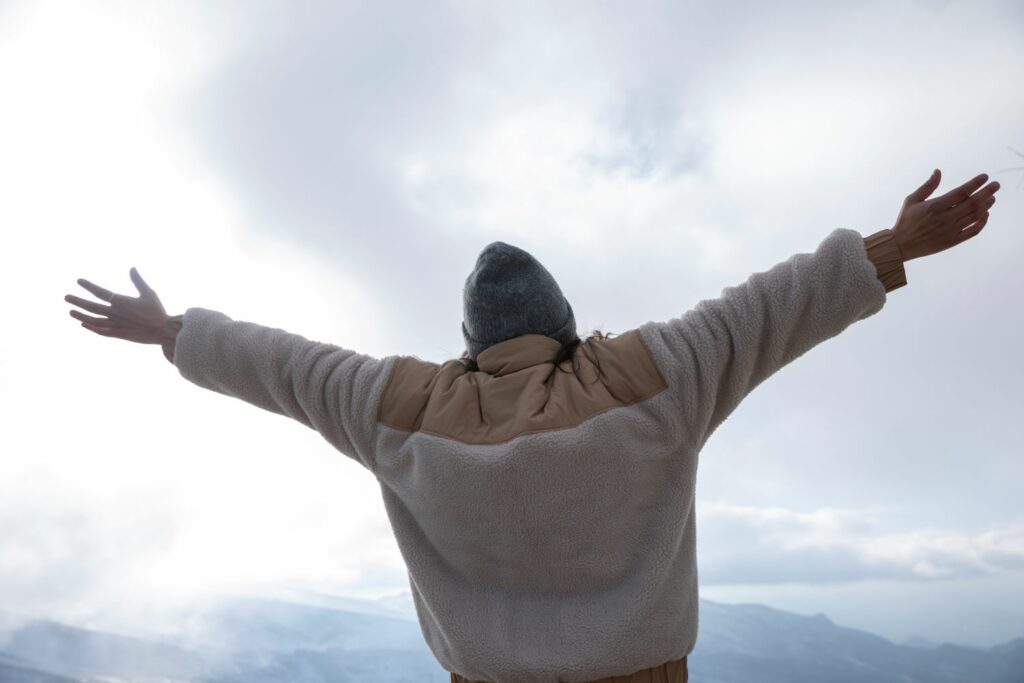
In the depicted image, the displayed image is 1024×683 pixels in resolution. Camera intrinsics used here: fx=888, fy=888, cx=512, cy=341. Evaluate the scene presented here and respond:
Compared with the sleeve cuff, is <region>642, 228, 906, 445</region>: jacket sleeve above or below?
below

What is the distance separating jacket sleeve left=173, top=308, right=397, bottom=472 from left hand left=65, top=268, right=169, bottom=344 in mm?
58

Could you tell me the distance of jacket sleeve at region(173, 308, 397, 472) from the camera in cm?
123

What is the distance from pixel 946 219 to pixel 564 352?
1.71ft

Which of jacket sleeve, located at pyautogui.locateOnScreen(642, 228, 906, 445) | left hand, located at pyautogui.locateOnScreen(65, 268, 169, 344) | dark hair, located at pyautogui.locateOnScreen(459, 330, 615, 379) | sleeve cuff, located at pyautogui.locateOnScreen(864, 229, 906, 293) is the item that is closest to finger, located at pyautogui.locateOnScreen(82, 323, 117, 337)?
left hand, located at pyautogui.locateOnScreen(65, 268, 169, 344)

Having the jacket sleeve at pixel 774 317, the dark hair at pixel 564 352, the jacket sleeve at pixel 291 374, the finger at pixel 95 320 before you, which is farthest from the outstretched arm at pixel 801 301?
the finger at pixel 95 320

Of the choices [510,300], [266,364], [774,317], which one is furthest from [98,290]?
[774,317]

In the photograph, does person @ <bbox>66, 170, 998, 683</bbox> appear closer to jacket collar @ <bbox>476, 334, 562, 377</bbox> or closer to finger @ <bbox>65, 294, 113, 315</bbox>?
jacket collar @ <bbox>476, 334, 562, 377</bbox>

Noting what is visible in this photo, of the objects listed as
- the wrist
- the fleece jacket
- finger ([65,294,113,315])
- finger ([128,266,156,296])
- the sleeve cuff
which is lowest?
the fleece jacket

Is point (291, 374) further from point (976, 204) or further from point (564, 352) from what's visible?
point (976, 204)

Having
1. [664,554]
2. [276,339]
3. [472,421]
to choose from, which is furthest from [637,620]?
[276,339]

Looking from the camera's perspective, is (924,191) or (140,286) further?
(140,286)

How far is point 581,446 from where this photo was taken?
111cm

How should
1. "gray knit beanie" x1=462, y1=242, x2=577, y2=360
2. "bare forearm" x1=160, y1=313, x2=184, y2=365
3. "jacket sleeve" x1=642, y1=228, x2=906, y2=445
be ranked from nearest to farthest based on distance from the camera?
"jacket sleeve" x1=642, y1=228, x2=906, y2=445 → "gray knit beanie" x1=462, y1=242, x2=577, y2=360 → "bare forearm" x1=160, y1=313, x2=184, y2=365

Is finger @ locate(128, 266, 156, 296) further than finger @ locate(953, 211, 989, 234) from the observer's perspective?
Yes
